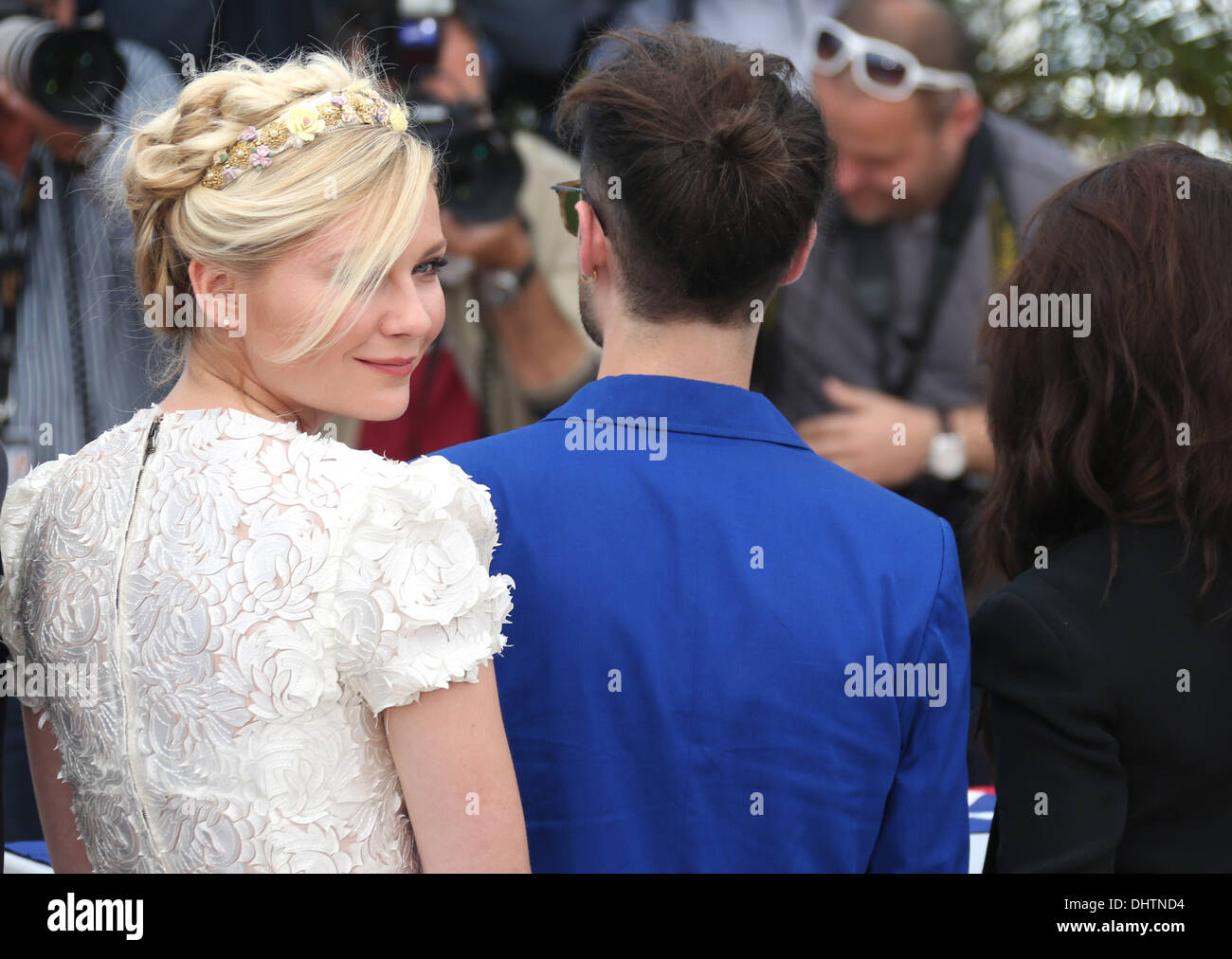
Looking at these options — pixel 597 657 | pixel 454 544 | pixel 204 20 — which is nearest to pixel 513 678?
pixel 597 657

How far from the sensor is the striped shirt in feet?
10.2

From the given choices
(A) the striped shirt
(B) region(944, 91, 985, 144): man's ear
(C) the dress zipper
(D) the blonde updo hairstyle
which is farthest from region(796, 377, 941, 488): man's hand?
(C) the dress zipper

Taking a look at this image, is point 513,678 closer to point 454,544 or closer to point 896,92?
point 454,544

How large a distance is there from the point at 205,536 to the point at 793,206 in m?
0.64

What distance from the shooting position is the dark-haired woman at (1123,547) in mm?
1225

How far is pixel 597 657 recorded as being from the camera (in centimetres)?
115

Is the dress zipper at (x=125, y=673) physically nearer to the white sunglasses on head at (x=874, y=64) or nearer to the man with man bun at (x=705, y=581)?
the man with man bun at (x=705, y=581)

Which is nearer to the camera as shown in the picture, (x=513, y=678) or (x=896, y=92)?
(x=513, y=678)

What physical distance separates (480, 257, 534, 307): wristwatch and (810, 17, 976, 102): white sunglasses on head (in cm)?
105

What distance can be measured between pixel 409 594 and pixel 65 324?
101 inches

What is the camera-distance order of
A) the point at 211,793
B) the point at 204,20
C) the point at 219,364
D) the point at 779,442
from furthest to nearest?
the point at 204,20
the point at 779,442
the point at 219,364
the point at 211,793

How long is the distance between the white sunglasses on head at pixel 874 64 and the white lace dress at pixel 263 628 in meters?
2.82
